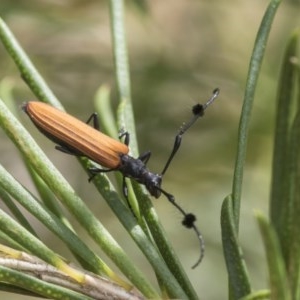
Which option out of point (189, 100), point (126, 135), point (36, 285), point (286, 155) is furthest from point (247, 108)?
point (189, 100)

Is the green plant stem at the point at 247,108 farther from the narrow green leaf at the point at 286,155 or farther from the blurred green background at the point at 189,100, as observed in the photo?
the blurred green background at the point at 189,100

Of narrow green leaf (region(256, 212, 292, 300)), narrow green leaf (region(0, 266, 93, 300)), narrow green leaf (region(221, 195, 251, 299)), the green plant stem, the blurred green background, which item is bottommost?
narrow green leaf (region(0, 266, 93, 300))

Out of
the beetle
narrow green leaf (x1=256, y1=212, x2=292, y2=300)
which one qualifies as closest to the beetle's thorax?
the beetle

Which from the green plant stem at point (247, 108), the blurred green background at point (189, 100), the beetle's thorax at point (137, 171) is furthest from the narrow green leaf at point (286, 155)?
the blurred green background at point (189, 100)

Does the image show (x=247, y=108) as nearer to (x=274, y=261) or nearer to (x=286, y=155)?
(x=286, y=155)

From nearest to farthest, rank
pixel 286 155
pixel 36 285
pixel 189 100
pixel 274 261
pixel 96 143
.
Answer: pixel 274 261
pixel 36 285
pixel 286 155
pixel 96 143
pixel 189 100

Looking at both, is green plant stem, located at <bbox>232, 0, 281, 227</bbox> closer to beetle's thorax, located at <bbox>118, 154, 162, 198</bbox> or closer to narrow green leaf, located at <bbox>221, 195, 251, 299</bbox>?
narrow green leaf, located at <bbox>221, 195, 251, 299</bbox>

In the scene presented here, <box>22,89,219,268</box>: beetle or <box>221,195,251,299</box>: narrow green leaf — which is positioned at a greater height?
<box>22,89,219,268</box>: beetle
